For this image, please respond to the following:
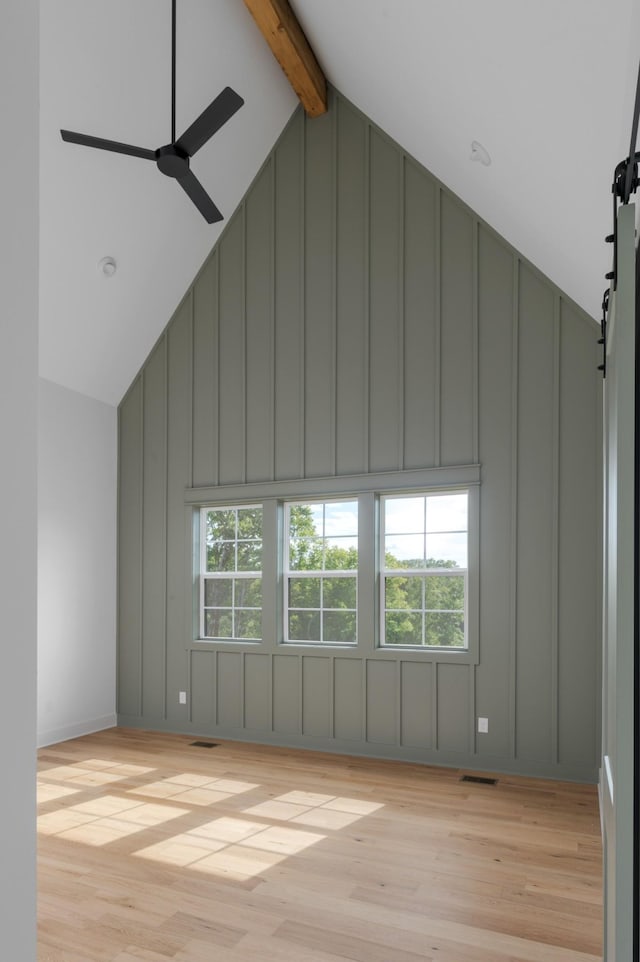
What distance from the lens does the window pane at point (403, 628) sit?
5047 mm

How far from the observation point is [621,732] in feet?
4.24

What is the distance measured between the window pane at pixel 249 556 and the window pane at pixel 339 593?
2.04 ft

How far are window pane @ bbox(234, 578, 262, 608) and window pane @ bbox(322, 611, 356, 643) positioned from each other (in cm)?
61

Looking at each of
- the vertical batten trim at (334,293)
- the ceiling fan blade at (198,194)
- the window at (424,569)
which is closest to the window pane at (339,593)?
the window at (424,569)

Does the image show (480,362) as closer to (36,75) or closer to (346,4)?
(346,4)

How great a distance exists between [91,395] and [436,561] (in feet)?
11.0

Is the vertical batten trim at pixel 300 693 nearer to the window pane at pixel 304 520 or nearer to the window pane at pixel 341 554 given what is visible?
the window pane at pixel 341 554

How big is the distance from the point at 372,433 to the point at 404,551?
915 mm

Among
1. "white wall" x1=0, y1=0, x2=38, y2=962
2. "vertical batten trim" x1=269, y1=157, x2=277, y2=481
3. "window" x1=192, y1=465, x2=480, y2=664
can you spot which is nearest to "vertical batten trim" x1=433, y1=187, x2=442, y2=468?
"window" x1=192, y1=465, x2=480, y2=664

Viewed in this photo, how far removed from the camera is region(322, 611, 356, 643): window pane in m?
5.28

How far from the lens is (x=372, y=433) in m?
5.24

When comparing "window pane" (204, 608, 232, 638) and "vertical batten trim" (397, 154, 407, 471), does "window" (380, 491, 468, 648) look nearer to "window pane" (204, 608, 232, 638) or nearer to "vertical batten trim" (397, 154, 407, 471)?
"vertical batten trim" (397, 154, 407, 471)

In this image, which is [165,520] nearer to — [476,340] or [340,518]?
[340,518]

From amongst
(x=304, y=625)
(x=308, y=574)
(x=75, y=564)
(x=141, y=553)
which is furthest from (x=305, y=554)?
(x=75, y=564)
